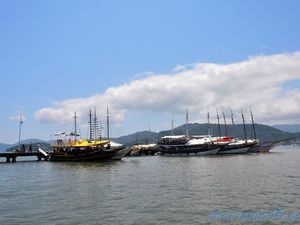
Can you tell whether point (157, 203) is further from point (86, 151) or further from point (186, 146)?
point (186, 146)

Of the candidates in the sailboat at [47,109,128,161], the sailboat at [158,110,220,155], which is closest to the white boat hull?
the sailboat at [158,110,220,155]

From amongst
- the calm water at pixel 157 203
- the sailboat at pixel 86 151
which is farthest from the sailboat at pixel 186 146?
the calm water at pixel 157 203

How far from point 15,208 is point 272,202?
17863 mm

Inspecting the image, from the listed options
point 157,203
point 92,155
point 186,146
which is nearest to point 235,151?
point 186,146

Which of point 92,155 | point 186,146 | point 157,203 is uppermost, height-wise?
point 186,146

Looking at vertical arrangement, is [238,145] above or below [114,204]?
above

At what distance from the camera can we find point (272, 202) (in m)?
27.5

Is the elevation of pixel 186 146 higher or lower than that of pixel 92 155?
Result: higher

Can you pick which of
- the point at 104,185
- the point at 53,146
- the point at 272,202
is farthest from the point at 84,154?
the point at 272,202

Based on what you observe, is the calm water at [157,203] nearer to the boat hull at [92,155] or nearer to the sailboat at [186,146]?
the boat hull at [92,155]

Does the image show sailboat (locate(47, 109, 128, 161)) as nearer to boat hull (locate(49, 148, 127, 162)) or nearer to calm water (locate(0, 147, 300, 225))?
boat hull (locate(49, 148, 127, 162))

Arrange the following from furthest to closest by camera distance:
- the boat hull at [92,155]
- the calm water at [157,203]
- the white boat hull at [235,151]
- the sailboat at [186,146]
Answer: the white boat hull at [235,151] → the sailboat at [186,146] → the boat hull at [92,155] → the calm water at [157,203]

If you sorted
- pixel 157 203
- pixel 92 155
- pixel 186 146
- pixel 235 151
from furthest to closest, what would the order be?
pixel 186 146, pixel 235 151, pixel 92 155, pixel 157 203

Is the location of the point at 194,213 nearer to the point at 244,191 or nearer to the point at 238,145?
the point at 244,191
